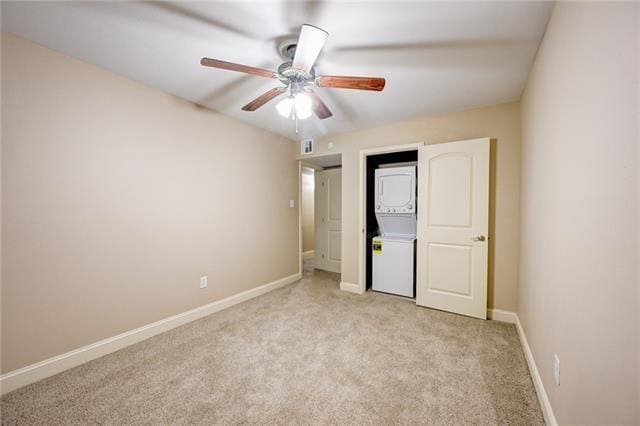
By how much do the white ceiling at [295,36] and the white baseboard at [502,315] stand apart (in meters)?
2.21

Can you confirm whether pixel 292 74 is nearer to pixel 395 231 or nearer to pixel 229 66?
pixel 229 66

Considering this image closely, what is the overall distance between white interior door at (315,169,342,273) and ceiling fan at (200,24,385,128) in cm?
256

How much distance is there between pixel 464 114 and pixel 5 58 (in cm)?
387

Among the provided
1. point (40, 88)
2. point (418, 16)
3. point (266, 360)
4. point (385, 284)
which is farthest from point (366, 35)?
point (385, 284)

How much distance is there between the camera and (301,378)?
67.5 inches

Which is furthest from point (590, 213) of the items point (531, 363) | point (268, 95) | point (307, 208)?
point (307, 208)

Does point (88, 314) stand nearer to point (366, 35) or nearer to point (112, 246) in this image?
point (112, 246)

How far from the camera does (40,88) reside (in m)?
1.70

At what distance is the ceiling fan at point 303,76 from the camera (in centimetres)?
135

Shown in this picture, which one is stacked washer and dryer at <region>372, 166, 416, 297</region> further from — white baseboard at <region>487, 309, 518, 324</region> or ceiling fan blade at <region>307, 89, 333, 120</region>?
ceiling fan blade at <region>307, 89, 333, 120</region>

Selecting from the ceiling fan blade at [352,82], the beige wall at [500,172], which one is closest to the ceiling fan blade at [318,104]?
the ceiling fan blade at [352,82]

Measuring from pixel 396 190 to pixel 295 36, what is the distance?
230 centimetres

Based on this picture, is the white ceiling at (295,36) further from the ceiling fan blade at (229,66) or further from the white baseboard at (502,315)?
the white baseboard at (502,315)

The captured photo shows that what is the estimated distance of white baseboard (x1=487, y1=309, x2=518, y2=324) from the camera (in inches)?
98.9
